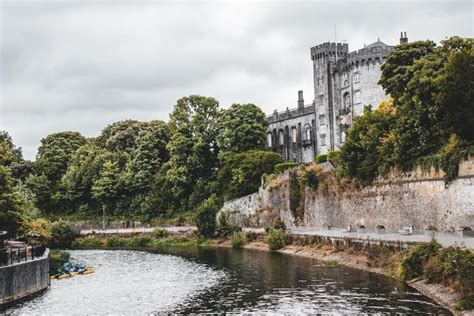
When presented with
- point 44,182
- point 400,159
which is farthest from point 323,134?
point 44,182

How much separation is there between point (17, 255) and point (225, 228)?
37.9 metres

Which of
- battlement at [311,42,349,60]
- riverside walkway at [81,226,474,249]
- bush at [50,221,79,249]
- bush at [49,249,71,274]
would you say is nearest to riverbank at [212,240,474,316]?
riverside walkway at [81,226,474,249]

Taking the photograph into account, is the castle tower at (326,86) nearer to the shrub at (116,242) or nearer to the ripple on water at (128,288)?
the shrub at (116,242)

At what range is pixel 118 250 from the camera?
233 ft

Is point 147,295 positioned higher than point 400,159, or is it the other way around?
point 400,159

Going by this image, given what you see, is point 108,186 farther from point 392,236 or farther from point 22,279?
point 22,279

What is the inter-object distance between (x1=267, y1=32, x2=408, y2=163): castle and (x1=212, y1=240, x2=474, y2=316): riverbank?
17.2 m

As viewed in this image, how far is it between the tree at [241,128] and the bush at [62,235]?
21.4 metres

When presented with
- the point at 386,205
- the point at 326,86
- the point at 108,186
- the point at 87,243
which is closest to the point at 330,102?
the point at 326,86

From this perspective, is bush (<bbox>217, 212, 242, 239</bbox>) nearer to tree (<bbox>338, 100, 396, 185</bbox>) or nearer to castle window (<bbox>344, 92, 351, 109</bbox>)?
tree (<bbox>338, 100, 396, 185</bbox>)

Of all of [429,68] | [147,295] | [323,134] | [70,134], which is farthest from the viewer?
[70,134]

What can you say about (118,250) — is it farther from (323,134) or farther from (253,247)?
(323,134)

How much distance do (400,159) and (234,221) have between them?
29.2 metres

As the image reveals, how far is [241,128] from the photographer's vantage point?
81375 mm
